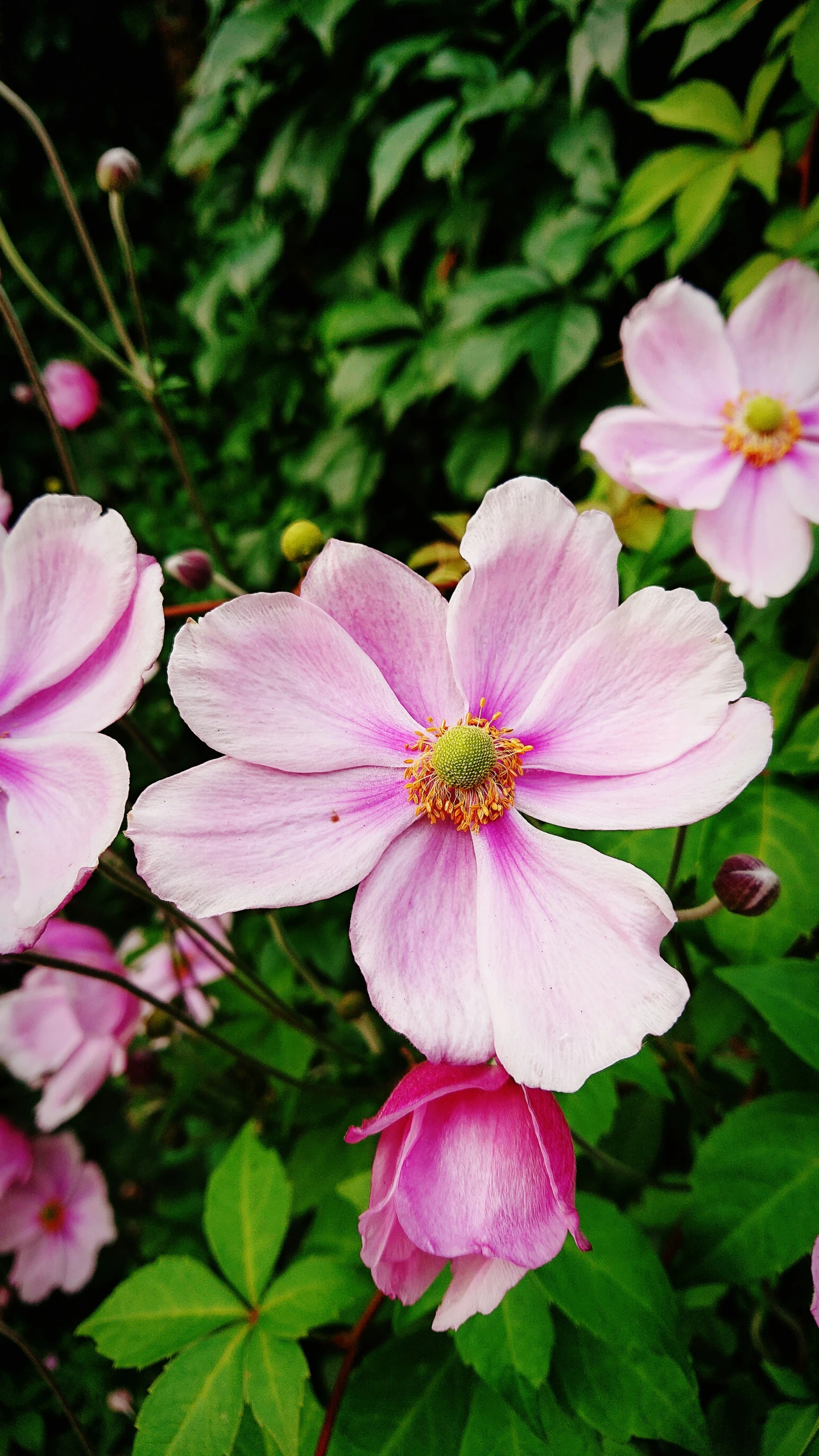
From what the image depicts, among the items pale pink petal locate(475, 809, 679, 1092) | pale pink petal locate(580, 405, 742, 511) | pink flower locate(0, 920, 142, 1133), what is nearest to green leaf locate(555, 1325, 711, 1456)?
pale pink petal locate(475, 809, 679, 1092)

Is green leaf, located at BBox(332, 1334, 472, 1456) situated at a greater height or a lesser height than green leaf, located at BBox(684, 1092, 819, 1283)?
lesser

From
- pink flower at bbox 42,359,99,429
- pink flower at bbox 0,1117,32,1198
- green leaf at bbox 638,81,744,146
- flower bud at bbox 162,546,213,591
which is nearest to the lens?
flower bud at bbox 162,546,213,591

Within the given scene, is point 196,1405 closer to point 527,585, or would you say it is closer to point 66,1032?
point 66,1032

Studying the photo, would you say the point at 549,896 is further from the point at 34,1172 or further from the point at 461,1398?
the point at 34,1172

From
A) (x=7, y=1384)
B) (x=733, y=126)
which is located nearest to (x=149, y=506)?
(x=733, y=126)

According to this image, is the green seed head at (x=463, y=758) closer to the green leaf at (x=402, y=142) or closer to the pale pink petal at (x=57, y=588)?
the pale pink petal at (x=57, y=588)

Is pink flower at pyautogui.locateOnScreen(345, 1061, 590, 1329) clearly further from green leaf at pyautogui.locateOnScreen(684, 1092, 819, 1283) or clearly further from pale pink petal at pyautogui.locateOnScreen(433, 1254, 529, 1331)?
green leaf at pyautogui.locateOnScreen(684, 1092, 819, 1283)

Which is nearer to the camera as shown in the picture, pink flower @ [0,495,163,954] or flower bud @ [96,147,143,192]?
pink flower @ [0,495,163,954]
